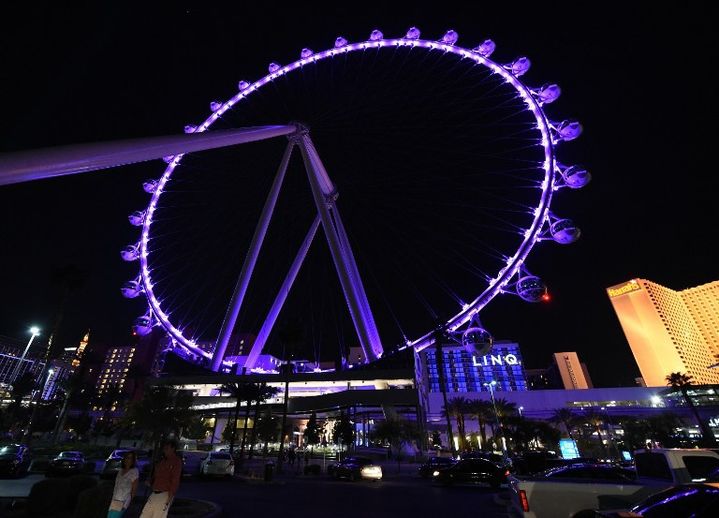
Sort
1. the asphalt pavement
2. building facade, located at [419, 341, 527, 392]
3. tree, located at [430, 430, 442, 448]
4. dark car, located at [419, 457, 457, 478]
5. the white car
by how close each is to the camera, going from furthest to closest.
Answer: building facade, located at [419, 341, 527, 392] → tree, located at [430, 430, 442, 448] → dark car, located at [419, 457, 457, 478] → the white car → the asphalt pavement

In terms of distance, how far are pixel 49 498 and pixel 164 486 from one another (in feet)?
13.4

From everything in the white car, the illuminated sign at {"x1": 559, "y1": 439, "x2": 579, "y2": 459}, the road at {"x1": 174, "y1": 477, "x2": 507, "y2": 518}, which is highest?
the illuminated sign at {"x1": 559, "y1": 439, "x2": 579, "y2": 459}

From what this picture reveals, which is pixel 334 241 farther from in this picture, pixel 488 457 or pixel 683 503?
pixel 683 503

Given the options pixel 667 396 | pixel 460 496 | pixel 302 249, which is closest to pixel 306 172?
pixel 302 249

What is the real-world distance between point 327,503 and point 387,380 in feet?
215

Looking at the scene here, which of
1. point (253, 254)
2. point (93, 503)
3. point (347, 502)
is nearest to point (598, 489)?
point (347, 502)

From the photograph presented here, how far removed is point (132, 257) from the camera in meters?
33.1

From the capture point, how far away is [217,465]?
906 inches

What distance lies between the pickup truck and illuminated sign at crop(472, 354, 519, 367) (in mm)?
136686

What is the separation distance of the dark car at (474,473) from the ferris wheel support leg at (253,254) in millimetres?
23492

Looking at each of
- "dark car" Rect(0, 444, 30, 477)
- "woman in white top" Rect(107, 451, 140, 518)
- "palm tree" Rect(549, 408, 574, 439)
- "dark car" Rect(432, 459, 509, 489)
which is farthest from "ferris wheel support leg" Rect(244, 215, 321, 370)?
"palm tree" Rect(549, 408, 574, 439)

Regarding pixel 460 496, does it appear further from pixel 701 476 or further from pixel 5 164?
pixel 5 164

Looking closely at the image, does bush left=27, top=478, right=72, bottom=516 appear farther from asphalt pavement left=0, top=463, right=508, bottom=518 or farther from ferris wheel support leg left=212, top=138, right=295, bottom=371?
ferris wheel support leg left=212, top=138, right=295, bottom=371

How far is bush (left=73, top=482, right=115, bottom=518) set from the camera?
312 inches
